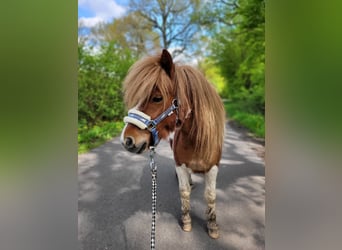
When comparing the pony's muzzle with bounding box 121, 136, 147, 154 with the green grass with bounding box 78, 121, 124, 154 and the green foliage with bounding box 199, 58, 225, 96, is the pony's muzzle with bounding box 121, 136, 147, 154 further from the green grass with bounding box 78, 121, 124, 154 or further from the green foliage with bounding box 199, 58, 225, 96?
the green foliage with bounding box 199, 58, 225, 96

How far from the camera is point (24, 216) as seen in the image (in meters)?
0.64

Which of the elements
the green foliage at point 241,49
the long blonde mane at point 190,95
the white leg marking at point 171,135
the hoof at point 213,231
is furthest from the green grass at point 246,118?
the hoof at point 213,231

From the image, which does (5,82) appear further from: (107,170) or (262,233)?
(262,233)

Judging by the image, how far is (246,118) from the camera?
98cm

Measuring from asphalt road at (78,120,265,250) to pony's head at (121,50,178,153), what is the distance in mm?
132

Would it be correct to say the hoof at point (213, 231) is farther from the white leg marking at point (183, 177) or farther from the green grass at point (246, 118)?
the green grass at point (246, 118)

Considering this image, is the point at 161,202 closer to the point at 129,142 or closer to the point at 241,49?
the point at 129,142

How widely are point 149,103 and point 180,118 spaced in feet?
0.41

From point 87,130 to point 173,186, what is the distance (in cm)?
41

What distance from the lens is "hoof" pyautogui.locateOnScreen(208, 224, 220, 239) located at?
0.83 m

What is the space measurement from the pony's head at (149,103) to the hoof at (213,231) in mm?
405

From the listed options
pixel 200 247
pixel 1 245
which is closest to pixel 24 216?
pixel 1 245

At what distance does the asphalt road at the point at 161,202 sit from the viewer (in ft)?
2.69

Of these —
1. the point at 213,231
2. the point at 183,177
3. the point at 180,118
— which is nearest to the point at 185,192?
the point at 183,177
